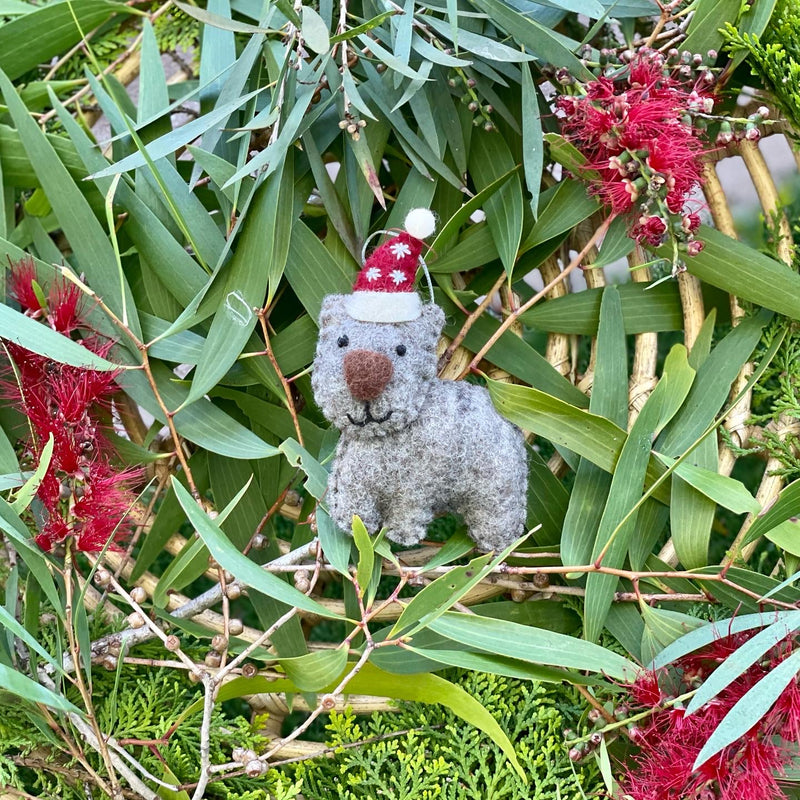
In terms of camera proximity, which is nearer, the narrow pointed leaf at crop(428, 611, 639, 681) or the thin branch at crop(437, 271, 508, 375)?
the narrow pointed leaf at crop(428, 611, 639, 681)

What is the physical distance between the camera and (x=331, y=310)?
601 mm

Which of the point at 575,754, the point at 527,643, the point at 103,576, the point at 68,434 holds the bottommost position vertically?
the point at 575,754

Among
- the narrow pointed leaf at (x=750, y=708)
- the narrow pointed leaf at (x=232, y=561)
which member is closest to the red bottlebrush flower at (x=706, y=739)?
the narrow pointed leaf at (x=750, y=708)

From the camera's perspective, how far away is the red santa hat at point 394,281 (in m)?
0.58

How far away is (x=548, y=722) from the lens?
0.66 m

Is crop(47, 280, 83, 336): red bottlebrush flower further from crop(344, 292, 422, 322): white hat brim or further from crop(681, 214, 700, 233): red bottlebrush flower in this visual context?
crop(681, 214, 700, 233): red bottlebrush flower

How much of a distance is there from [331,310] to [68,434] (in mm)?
208

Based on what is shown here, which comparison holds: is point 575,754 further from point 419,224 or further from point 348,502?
point 419,224

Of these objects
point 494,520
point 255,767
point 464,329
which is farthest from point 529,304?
point 255,767

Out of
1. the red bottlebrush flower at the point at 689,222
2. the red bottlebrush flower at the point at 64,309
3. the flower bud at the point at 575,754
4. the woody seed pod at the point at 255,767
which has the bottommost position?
the flower bud at the point at 575,754

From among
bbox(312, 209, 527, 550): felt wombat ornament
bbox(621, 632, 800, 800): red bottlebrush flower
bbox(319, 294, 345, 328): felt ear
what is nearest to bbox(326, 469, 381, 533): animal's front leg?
bbox(312, 209, 527, 550): felt wombat ornament

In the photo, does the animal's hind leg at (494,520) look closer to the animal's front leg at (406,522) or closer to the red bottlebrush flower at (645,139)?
the animal's front leg at (406,522)

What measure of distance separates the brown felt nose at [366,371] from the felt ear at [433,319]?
0.06 meters

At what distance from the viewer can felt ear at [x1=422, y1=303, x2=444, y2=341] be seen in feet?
1.96
